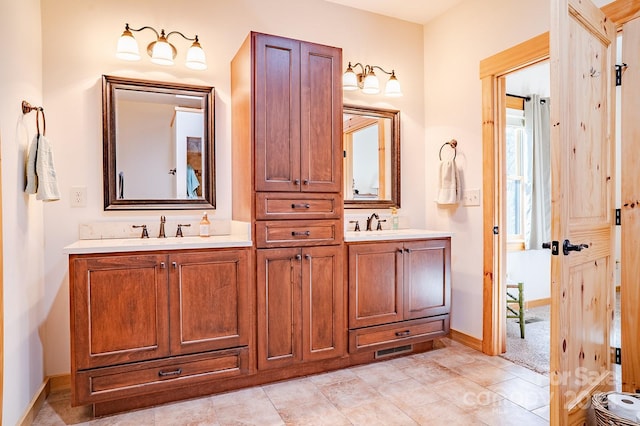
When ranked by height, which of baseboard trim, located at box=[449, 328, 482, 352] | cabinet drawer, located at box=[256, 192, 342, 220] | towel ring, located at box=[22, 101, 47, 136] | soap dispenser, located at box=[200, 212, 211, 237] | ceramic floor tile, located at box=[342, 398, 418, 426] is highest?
towel ring, located at box=[22, 101, 47, 136]

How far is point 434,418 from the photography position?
2.04 m

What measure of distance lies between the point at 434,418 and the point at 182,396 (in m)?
1.45

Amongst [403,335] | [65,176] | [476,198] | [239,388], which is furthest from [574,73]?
[65,176]

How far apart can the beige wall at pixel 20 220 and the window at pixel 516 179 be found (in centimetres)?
429

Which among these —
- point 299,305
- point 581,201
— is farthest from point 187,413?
point 581,201

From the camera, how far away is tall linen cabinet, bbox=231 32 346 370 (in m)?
2.38

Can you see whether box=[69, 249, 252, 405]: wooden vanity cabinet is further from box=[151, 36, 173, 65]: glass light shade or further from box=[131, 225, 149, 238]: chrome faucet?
box=[151, 36, 173, 65]: glass light shade

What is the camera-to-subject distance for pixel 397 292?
2777 mm

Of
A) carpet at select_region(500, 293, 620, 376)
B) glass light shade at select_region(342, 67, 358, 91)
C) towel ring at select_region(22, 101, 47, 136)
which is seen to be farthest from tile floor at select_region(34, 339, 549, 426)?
glass light shade at select_region(342, 67, 358, 91)

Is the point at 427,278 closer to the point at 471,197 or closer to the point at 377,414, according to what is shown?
the point at 471,197

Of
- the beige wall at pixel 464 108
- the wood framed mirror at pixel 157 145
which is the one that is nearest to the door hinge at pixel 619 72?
the beige wall at pixel 464 108

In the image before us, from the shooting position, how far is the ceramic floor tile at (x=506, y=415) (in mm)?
1983

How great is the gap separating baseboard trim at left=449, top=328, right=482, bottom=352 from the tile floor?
309 millimetres

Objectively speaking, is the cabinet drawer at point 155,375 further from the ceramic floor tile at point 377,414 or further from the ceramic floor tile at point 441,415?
the ceramic floor tile at point 441,415
